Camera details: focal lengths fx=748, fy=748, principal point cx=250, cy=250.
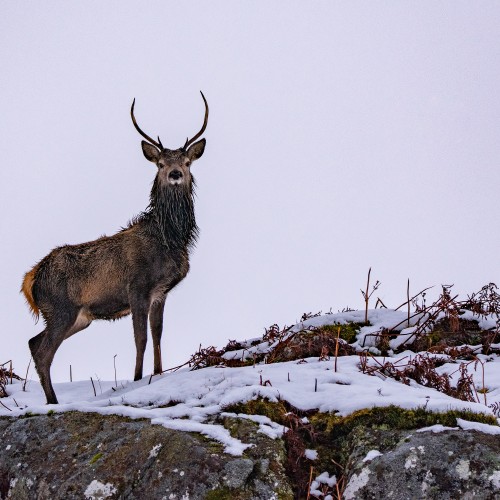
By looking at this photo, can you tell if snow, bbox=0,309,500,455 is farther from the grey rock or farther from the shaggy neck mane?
the shaggy neck mane

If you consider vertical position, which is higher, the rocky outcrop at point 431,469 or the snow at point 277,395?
the snow at point 277,395

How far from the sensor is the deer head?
10.0m

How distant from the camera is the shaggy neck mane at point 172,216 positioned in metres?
9.81

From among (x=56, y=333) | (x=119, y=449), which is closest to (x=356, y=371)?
(x=119, y=449)


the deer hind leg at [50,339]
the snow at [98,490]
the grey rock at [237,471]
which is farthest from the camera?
Result: the deer hind leg at [50,339]

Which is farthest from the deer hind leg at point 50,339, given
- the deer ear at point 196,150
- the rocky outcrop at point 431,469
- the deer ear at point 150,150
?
the rocky outcrop at point 431,469

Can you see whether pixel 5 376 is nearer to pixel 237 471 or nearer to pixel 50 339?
pixel 50 339

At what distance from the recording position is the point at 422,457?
4488 mm

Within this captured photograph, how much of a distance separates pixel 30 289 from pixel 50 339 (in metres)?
0.76

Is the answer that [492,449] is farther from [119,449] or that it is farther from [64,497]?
[64,497]

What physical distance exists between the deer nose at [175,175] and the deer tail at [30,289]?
2.10 meters

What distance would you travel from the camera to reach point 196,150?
10375mm

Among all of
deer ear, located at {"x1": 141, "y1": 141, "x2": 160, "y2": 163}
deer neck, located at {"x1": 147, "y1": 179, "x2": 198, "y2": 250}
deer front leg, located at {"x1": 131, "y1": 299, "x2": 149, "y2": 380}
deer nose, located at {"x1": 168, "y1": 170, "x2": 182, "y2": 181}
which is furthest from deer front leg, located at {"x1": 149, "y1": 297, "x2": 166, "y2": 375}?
deer ear, located at {"x1": 141, "y1": 141, "x2": 160, "y2": 163}

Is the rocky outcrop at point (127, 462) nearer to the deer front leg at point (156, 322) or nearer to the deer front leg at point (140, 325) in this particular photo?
the deer front leg at point (140, 325)
